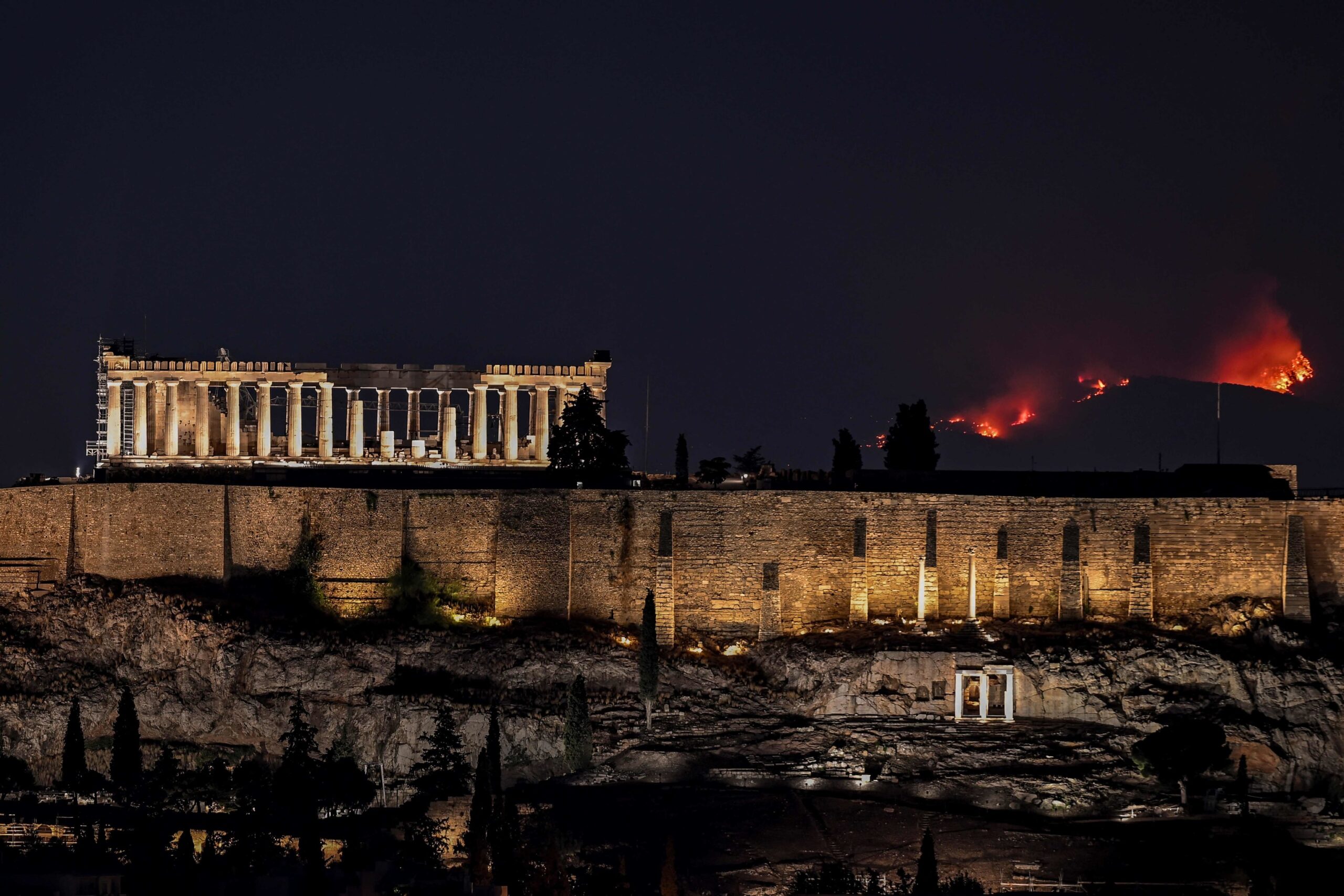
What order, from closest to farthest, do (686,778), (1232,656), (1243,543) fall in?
(686,778) → (1232,656) → (1243,543)

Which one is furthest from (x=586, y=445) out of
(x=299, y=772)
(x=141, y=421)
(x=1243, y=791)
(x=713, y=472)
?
(x=1243, y=791)

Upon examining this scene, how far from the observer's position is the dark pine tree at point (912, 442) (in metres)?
89.4

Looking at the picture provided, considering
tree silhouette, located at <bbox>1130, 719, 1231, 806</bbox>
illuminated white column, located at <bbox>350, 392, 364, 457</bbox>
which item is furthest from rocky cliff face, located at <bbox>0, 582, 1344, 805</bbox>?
illuminated white column, located at <bbox>350, 392, 364, 457</bbox>

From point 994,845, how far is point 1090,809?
4.53m

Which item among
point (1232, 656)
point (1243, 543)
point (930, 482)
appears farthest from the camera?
point (930, 482)

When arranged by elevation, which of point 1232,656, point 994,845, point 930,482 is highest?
point 930,482

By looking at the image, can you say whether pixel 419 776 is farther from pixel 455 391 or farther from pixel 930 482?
pixel 455 391

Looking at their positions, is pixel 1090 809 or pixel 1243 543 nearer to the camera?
pixel 1090 809

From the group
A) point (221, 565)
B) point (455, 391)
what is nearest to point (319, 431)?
point (455, 391)

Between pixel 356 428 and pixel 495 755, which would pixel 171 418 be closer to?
pixel 356 428

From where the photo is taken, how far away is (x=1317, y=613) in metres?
73.7

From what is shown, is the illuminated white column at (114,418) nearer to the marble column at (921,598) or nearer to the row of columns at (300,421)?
the row of columns at (300,421)

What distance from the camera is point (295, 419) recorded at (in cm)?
9294

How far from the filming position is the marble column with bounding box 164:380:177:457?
91.9 m
